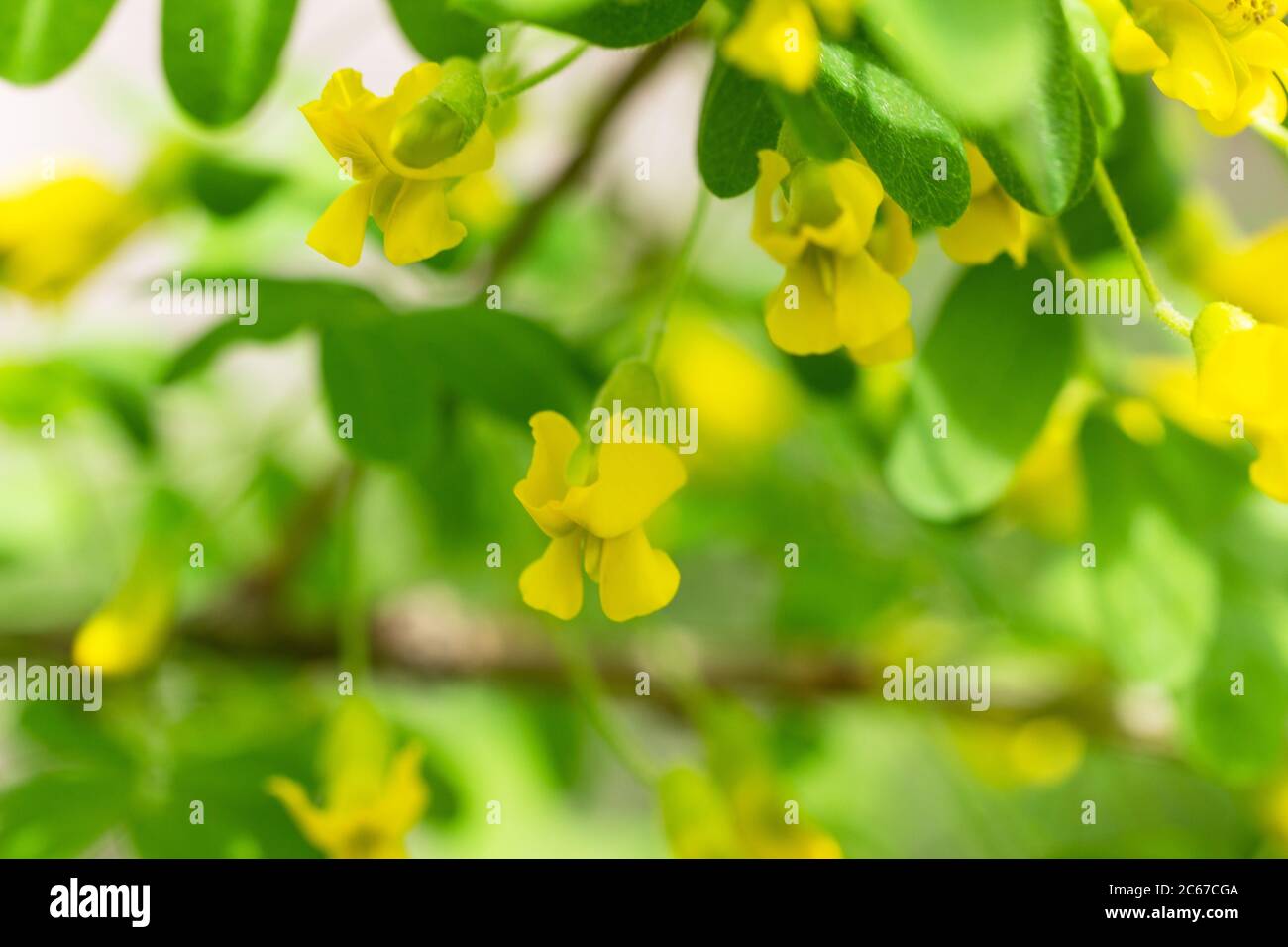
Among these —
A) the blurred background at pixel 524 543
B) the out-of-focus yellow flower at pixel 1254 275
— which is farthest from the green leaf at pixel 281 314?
the out-of-focus yellow flower at pixel 1254 275

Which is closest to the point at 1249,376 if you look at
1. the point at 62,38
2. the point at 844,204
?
the point at 844,204

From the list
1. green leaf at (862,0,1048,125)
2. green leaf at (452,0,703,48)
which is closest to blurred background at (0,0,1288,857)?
green leaf at (452,0,703,48)

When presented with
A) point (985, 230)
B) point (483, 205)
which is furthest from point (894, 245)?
point (483, 205)

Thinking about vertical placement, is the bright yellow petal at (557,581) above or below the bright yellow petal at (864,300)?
below

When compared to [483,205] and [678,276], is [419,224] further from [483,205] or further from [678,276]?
[483,205]

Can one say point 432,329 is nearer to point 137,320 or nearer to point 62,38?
point 62,38

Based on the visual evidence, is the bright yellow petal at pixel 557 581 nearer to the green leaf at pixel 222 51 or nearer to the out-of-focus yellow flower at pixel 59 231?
the green leaf at pixel 222 51
